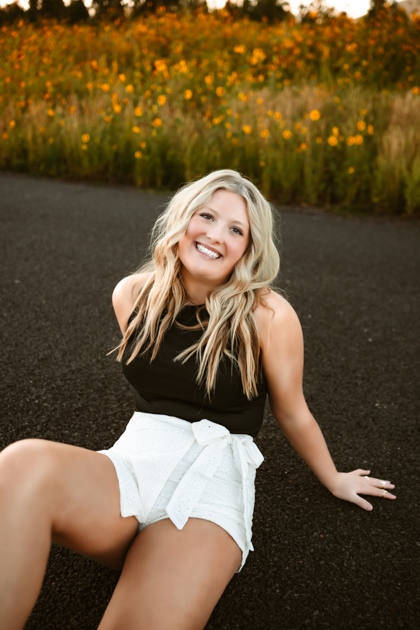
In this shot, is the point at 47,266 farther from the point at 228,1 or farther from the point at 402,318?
the point at 228,1

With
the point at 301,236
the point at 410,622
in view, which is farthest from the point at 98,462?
the point at 301,236

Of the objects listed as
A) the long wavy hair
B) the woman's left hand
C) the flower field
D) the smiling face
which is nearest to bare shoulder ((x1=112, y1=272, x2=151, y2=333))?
the long wavy hair

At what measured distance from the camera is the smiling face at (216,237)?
187 cm

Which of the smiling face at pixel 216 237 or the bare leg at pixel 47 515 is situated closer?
the bare leg at pixel 47 515

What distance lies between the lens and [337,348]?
135 inches

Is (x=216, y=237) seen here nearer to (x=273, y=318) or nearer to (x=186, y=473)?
(x=273, y=318)

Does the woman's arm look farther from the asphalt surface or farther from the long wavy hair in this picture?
the asphalt surface

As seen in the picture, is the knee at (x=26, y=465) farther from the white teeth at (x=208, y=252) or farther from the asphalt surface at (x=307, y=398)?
the white teeth at (x=208, y=252)

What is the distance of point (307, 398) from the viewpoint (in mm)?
2861

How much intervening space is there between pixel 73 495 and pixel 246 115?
289 inches

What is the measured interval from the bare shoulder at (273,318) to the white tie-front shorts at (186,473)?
0.37 metres

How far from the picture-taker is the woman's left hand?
82.0 inches

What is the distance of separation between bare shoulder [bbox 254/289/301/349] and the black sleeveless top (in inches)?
6.5

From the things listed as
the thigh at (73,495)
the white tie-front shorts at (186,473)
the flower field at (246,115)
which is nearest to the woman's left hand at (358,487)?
the white tie-front shorts at (186,473)
